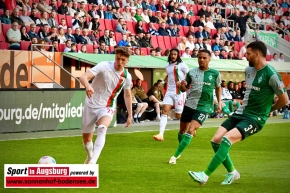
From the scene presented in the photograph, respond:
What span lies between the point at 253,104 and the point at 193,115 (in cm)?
312

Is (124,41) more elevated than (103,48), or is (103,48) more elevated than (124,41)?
(124,41)

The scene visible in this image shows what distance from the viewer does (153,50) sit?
28281 millimetres

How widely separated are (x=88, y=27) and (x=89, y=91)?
1622 centimetres

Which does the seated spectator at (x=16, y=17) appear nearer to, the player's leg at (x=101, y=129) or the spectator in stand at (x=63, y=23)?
the spectator in stand at (x=63, y=23)

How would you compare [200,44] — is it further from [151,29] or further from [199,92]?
[199,92]

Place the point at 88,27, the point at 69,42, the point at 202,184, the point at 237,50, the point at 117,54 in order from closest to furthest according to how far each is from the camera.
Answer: the point at 202,184
the point at 117,54
the point at 69,42
the point at 88,27
the point at 237,50

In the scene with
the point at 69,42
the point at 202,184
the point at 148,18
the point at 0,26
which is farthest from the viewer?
the point at 148,18

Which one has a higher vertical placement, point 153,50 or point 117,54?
point 117,54

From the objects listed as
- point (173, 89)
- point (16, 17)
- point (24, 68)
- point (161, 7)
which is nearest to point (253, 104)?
point (173, 89)

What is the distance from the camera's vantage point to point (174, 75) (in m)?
→ 17.9

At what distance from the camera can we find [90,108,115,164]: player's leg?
36.6 ft

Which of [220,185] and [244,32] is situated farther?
[244,32]

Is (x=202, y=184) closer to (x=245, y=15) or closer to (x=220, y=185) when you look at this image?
(x=220, y=185)

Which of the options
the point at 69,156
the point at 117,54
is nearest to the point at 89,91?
the point at 117,54
